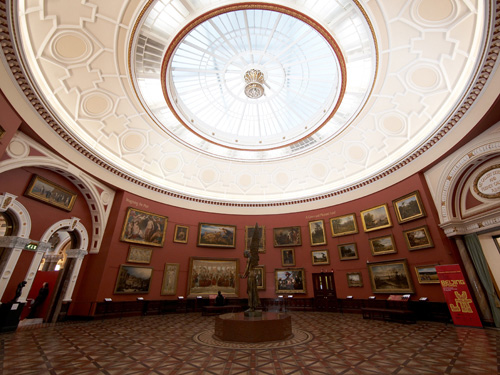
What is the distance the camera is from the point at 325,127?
1517 centimetres

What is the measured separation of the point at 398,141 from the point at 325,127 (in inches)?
171

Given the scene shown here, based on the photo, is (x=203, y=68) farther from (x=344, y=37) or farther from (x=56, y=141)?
(x=56, y=141)

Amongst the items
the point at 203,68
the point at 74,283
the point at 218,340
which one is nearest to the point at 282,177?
the point at 203,68

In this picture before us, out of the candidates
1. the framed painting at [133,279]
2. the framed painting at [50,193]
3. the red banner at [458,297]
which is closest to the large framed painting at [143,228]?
the framed painting at [133,279]

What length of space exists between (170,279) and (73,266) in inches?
208

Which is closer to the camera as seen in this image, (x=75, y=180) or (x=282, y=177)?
(x=75, y=180)

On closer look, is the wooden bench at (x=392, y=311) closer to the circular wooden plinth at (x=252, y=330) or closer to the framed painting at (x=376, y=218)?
the framed painting at (x=376, y=218)

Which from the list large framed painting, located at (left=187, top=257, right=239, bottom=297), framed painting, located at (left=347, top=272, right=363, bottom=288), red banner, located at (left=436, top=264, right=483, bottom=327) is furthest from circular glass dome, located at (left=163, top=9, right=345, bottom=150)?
red banner, located at (left=436, top=264, right=483, bottom=327)

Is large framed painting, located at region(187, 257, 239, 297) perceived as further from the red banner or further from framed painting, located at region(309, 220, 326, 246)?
the red banner

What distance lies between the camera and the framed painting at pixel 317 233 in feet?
52.2

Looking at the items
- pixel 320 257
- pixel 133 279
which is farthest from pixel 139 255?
pixel 320 257

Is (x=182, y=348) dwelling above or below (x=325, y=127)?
below

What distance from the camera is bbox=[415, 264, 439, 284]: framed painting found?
10492mm

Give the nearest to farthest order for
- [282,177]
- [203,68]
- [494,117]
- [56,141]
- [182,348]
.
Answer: [182,348]
[494,117]
[56,141]
[203,68]
[282,177]
